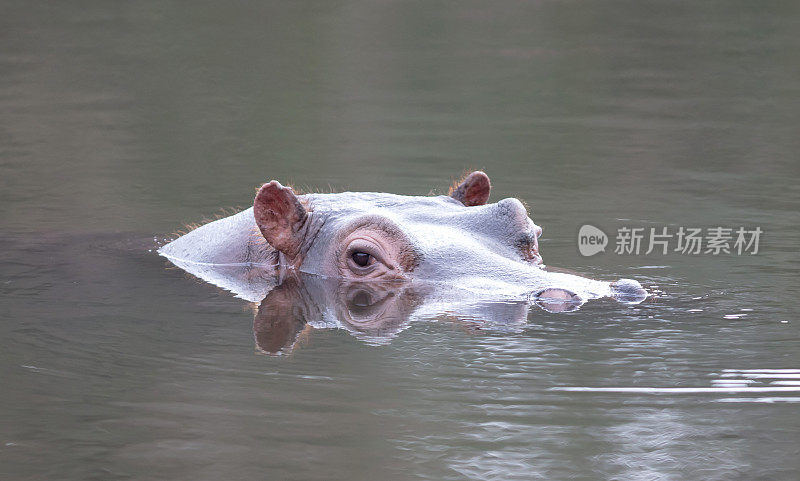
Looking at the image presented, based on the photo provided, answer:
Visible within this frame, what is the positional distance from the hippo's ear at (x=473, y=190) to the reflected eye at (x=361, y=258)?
1.23m

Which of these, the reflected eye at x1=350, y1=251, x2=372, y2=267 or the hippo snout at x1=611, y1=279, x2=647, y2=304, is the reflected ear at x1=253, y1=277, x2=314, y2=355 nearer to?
the reflected eye at x1=350, y1=251, x2=372, y2=267

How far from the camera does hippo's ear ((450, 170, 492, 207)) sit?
7934 mm

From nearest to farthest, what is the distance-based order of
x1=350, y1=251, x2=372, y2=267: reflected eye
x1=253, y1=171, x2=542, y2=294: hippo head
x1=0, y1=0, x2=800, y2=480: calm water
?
x1=0, y1=0, x2=800, y2=480: calm water → x1=253, y1=171, x2=542, y2=294: hippo head → x1=350, y1=251, x2=372, y2=267: reflected eye

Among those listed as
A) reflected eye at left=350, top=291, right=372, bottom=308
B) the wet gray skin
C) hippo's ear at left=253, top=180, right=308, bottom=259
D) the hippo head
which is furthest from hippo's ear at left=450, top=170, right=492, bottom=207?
reflected eye at left=350, top=291, right=372, bottom=308

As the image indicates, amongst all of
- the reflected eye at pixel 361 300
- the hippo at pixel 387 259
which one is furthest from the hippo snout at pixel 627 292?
the reflected eye at pixel 361 300

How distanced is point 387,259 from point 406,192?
162 inches

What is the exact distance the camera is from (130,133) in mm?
14375

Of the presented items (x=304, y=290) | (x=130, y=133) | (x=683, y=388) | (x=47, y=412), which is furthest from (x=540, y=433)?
(x=130, y=133)

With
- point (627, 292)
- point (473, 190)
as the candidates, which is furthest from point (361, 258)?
point (627, 292)

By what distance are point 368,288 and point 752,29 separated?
1767cm

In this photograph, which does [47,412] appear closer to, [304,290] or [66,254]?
[304,290]

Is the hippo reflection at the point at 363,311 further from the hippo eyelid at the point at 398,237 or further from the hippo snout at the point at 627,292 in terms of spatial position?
the hippo snout at the point at 627,292

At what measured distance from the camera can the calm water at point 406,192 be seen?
15.1ft

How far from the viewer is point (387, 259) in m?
6.77
